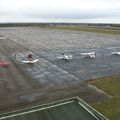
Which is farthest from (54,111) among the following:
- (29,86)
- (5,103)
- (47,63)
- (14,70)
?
(47,63)

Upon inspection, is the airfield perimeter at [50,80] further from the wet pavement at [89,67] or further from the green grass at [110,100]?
the green grass at [110,100]

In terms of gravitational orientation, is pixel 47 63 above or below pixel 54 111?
below

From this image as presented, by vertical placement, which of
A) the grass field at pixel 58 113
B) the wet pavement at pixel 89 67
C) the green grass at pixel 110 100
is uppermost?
the grass field at pixel 58 113

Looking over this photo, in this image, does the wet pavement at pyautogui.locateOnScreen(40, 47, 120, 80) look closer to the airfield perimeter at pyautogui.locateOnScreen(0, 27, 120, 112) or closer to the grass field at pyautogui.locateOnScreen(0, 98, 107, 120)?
the airfield perimeter at pyautogui.locateOnScreen(0, 27, 120, 112)

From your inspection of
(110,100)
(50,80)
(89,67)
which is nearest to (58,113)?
(110,100)

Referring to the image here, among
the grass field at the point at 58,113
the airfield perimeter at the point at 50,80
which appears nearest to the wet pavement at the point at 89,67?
the airfield perimeter at the point at 50,80

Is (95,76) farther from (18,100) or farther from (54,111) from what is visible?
(54,111)

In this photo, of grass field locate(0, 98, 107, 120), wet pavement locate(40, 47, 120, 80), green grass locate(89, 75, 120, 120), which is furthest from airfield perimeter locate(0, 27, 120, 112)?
grass field locate(0, 98, 107, 120)

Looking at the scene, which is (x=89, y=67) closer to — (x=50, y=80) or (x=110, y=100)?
(x=50, y=80)

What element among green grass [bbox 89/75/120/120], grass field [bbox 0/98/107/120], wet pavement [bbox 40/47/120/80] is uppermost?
grass field [bbox 0/98/107/120]
